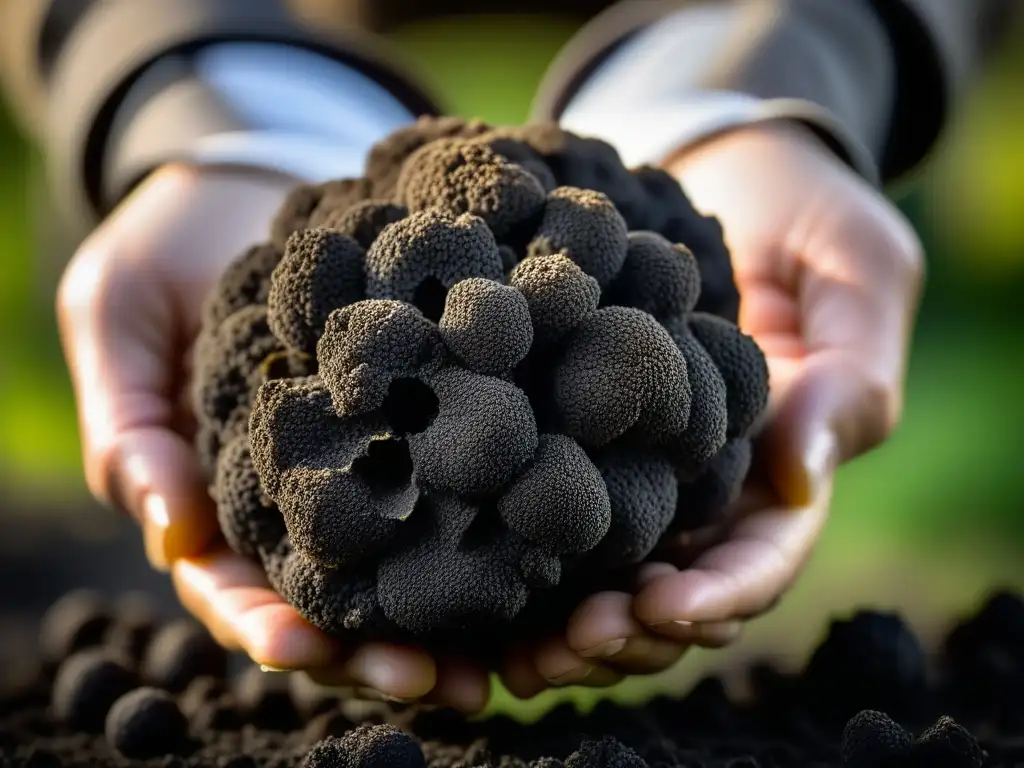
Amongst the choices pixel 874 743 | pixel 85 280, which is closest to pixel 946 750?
pixel 874 743

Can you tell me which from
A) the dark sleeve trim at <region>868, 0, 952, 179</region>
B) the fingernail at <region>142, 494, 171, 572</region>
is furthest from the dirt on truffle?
the dark sleeve trim at <region>868, 0, 952, 179</region>

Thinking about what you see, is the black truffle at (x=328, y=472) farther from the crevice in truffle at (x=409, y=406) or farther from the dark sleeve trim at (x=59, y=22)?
the dark sleeve trim at (x=59, y=22)

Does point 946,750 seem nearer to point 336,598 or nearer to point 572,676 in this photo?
point 572,676

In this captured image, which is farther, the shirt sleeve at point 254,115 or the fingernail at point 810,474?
the shirt sleeve at point 254,115

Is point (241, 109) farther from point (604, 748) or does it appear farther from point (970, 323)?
point (970, 323)

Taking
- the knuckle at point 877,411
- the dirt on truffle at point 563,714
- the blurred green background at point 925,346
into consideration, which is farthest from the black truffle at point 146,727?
the blurred green background at point 925,346

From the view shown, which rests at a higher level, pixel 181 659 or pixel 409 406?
pixel 409 406
